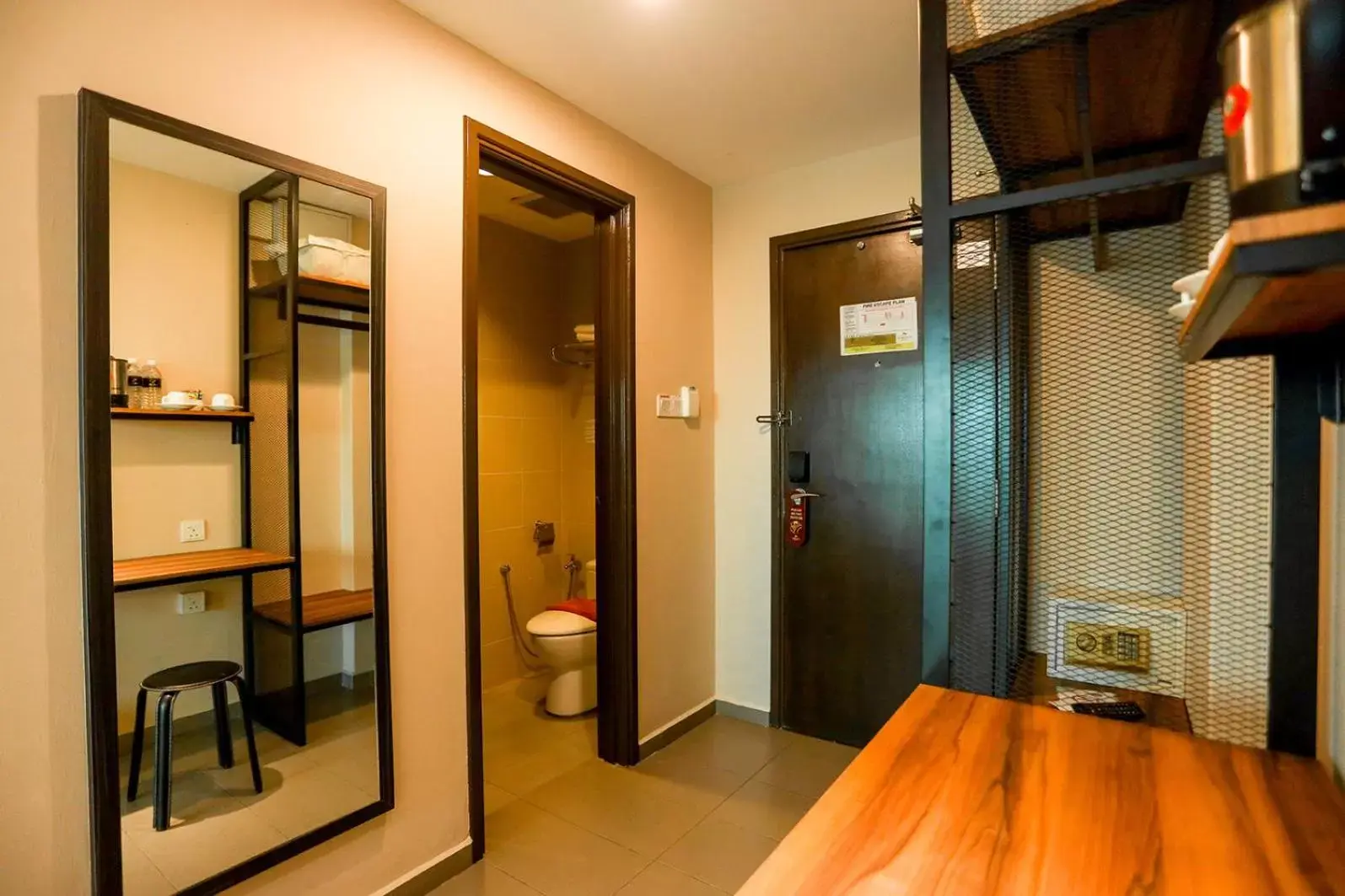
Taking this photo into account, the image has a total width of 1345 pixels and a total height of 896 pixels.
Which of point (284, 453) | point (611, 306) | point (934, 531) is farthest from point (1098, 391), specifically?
point (284, 453)

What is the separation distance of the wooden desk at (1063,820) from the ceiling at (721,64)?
1.85m

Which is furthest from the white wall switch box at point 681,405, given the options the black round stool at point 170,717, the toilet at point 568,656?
the black round stool at point 170,717

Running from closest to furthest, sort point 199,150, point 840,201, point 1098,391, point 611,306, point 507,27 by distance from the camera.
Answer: point 199,150 < point 1098,391 < point 507,27 < point 611,306 < point 840,201

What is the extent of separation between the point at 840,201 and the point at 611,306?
3.54ft

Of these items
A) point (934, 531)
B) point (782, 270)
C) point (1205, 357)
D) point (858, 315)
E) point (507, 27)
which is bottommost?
point (934, 531)

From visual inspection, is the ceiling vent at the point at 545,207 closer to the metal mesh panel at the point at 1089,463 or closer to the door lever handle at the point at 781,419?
the door lever handle at the point at 781,419

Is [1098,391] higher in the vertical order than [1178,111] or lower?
lower

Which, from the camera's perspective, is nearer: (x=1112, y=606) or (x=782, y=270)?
(x=1112, y=606)

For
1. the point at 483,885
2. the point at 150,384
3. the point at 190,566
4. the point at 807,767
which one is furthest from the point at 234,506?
the point at 807,767

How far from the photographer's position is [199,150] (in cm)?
137

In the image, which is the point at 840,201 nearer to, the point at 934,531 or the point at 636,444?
the point at 636,444

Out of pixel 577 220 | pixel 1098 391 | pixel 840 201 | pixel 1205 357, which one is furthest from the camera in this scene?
pixel 577 220

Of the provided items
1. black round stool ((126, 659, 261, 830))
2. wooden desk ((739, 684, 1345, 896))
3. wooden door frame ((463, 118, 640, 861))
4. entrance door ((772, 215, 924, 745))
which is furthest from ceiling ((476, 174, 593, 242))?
wooden desk ((739, 684, 1345, 896))

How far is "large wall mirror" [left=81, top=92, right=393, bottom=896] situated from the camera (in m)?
1.24
